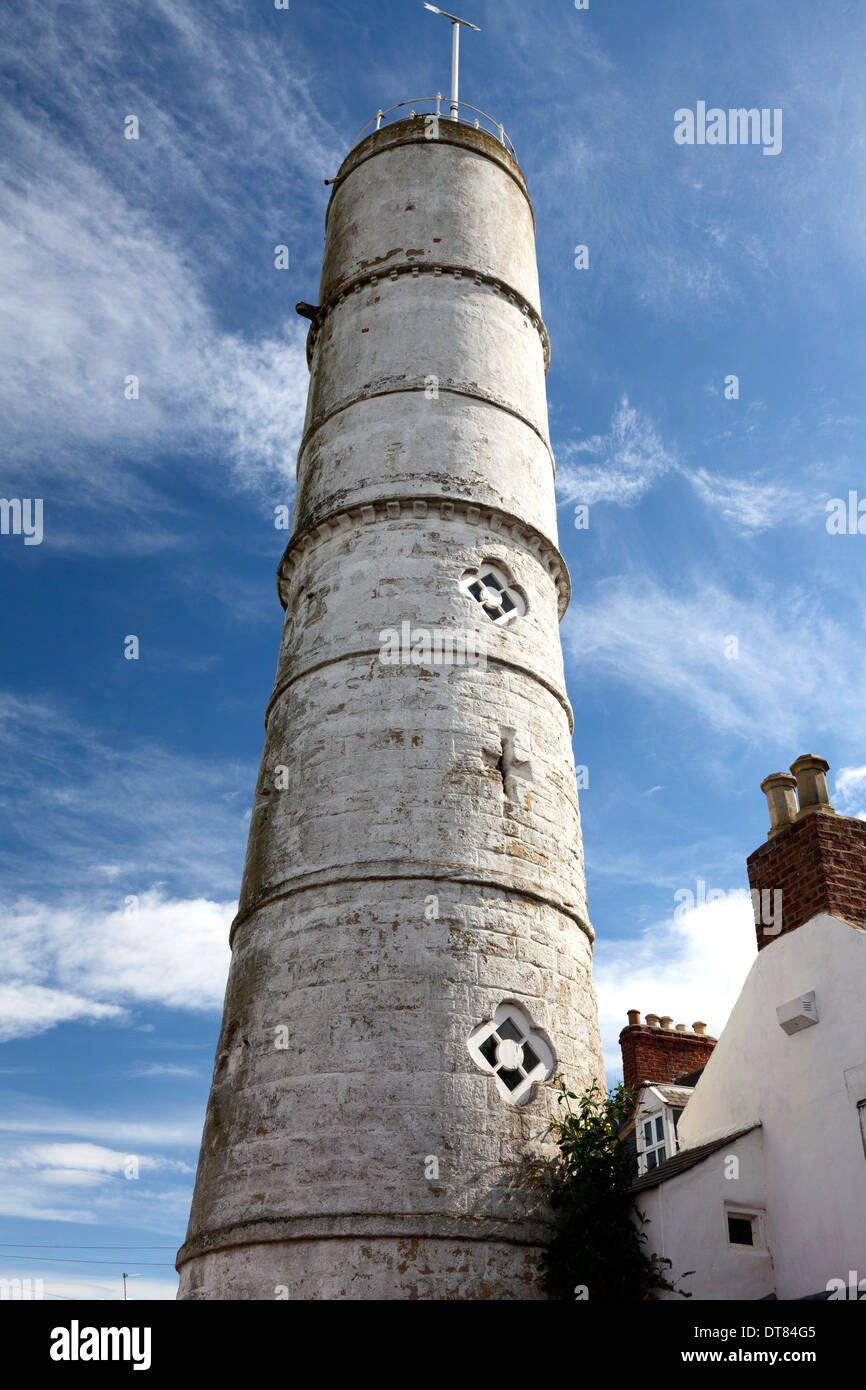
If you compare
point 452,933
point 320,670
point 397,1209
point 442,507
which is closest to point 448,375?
point 442,507

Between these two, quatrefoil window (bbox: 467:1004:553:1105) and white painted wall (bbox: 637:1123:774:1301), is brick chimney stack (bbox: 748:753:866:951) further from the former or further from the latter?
quatrefoil window (bbox: 467:1004:553:1105)

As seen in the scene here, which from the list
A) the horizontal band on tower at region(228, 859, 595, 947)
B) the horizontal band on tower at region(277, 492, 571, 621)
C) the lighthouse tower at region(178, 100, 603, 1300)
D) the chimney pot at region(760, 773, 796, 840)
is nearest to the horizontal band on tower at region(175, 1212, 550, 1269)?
the lighthouse tower at region(178, 100, 603, 1300)

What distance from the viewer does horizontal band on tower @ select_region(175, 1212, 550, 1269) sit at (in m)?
10.8

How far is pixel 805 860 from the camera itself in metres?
11.4

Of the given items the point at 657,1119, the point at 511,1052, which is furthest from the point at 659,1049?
the point at 511,1052

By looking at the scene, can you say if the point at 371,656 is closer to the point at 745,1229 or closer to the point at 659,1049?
the point at 745,1229

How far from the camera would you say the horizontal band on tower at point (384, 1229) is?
35.3 ft

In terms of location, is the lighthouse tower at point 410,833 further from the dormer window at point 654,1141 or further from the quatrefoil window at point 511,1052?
the dormer window at point 654,1141

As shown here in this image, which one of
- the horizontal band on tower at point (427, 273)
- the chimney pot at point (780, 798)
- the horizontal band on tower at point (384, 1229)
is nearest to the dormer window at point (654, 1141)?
the horizontal band on tower at point (384, 1229)

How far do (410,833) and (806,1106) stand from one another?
5.13 m
